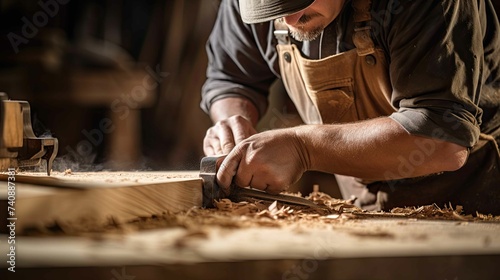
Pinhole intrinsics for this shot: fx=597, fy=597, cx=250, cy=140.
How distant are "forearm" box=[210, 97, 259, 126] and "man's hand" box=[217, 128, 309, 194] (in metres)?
0.87

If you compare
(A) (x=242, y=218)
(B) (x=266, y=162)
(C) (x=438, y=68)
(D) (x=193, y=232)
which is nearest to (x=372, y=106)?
(C) (x=438, y=68)

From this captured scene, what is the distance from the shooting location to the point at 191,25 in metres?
6.93

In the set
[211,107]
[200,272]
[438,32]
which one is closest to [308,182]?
[211,107]

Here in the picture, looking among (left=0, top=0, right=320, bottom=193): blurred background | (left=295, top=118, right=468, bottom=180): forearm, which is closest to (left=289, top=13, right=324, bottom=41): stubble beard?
(left=295, top=118, right=468, bottom=180): forearm

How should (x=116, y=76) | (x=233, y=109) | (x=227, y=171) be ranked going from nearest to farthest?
(x=227, y=171), (x=233, y=109), (x=116, y=76)

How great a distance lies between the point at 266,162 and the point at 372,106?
32.9 inches

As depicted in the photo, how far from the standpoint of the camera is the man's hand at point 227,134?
8.96 ft

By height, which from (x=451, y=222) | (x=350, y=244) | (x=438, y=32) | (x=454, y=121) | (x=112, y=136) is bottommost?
(x=112, y=136)

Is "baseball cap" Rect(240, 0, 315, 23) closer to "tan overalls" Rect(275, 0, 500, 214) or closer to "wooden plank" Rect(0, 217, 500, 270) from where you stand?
"tan overalls" Rect(275, 0, 500, 214)

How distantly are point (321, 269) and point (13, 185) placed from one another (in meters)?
0.96

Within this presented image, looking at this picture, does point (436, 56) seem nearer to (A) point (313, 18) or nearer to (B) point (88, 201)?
(A) point (313, 18)

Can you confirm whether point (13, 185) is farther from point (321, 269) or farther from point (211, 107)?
point (211, 107)

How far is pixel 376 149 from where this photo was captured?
2.25 m

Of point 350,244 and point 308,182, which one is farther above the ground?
point 350,244
